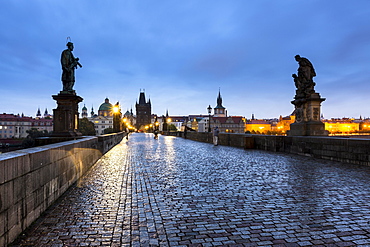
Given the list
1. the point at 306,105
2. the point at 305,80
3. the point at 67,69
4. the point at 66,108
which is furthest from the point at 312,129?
the point at 67,69

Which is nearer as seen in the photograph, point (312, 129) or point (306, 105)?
point (312, 129)

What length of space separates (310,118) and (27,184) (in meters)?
14.9

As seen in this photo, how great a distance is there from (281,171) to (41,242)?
690cm

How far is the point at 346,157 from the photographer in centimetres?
1012

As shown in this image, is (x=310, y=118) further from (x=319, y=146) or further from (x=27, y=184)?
(x=27, y=184)

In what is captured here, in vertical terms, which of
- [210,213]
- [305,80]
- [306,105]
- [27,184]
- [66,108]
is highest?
[305,80]

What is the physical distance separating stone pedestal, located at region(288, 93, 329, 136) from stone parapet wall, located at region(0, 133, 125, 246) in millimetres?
13161

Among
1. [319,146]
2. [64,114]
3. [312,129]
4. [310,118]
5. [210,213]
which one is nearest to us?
[210,213]

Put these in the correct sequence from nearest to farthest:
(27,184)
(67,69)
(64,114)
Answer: (27,184) → (64,114) → (67,69)

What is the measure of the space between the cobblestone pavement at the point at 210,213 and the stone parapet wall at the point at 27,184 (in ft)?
0.62

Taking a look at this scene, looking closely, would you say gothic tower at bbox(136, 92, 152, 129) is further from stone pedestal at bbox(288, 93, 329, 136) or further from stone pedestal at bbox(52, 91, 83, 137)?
stone pedestal at bbox(52, 91, 83, 137)

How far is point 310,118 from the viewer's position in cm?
1548

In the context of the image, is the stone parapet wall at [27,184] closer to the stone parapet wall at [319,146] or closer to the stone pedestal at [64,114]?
the stone pedestal at [64,114]

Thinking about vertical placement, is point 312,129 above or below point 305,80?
below
